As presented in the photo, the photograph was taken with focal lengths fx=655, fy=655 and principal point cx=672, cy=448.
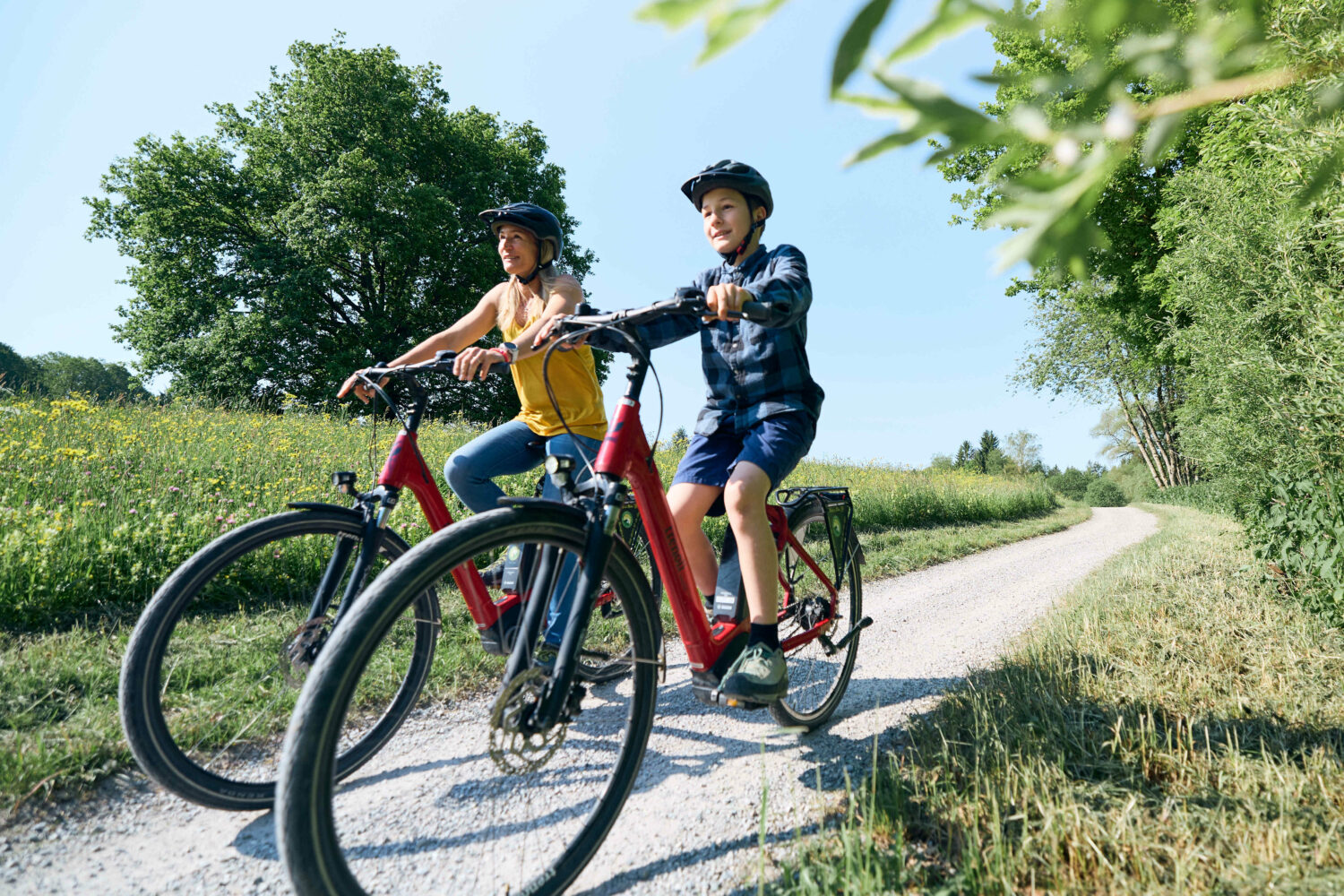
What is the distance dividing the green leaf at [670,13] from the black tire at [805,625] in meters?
2.60

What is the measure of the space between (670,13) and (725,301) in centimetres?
122

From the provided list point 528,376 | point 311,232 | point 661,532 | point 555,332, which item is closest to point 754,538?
point 661,532

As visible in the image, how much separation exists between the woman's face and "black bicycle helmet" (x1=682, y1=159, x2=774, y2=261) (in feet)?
2.92

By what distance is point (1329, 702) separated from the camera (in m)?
2.65

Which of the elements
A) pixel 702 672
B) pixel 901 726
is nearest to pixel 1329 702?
pixel 901 726

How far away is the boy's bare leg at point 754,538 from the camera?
2.55 metres

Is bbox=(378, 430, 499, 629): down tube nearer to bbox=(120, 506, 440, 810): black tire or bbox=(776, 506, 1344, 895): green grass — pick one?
bbox=(120, 506, 440, 810): black tire

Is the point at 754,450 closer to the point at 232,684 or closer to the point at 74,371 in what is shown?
the point at 232,684

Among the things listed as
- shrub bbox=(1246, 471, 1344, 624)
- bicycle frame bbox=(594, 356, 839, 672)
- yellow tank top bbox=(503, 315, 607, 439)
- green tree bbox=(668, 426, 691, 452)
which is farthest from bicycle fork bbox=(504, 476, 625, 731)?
green tree bbox=(668, 426, 691, 452)

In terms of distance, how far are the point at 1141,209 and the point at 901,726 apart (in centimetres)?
1837

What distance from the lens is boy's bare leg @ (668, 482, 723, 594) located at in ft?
9.05

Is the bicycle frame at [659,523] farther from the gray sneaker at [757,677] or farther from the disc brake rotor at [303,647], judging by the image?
the disc brake rotor at [303,647]

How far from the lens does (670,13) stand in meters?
0.76

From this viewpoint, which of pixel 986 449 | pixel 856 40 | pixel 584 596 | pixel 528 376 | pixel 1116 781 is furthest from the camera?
pixel 986 449
